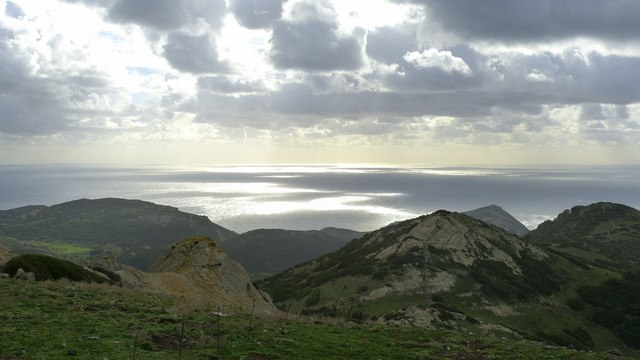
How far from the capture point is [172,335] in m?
19.5

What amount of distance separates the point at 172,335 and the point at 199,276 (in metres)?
28.6

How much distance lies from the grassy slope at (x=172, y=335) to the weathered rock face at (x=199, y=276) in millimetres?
11792

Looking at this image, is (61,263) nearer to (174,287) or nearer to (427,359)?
(174,287)

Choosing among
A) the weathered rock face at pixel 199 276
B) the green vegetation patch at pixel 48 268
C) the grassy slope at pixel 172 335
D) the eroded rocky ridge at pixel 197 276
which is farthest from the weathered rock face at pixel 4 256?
the weathered rock face at pixel 199 276

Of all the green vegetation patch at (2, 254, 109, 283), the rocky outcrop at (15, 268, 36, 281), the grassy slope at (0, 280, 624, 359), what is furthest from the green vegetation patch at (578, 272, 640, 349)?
the rocky outcrop at (15, 268, 36, 281)

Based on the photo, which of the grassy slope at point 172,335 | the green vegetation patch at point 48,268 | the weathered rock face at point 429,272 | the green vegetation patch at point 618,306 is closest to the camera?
the grassy slope at point 172,335

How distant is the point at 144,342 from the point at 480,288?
311 ft

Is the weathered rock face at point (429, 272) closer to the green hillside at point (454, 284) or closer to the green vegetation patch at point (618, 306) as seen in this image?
the green hillside at point (454, 284)

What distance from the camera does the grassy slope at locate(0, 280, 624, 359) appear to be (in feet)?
54.8

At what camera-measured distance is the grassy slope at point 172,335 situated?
16703 millimetres

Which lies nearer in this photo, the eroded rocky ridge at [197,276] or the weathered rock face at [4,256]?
the weathered rock face at [4,256]

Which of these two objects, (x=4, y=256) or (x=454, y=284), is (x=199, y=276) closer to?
(x=4, y=256)

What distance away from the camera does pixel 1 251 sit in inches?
1357

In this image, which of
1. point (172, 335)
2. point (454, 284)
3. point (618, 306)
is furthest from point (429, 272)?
point (172, 335)
